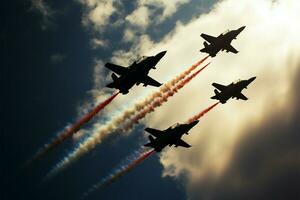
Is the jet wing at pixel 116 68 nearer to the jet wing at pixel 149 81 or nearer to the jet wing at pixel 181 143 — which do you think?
the jet wing at pixel 149 81

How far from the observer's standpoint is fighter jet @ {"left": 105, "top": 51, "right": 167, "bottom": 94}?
79812 millimetres

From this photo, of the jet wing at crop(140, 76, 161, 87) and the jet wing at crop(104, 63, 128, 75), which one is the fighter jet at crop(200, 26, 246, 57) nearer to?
the jet wing at crop(140, 76, 161, 87)

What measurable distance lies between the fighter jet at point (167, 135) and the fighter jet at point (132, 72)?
11169 millimetres

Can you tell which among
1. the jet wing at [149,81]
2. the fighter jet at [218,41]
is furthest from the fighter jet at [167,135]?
the fighter jet at [218,41]

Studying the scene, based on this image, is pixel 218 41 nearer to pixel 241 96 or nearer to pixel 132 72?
pixel 241 96

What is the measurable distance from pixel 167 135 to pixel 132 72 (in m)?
15.2

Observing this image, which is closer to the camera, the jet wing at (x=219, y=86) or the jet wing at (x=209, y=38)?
the jet wing at (x=209, y=38)

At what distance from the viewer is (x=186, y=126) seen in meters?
85.1

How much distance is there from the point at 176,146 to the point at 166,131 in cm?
471

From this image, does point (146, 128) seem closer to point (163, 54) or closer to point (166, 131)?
point (166, 131)

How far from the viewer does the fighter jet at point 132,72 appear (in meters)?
79.8

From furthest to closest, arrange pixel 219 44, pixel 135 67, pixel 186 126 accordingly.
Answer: pixel 219 44 < pixel 186 126 < pixel 135 67

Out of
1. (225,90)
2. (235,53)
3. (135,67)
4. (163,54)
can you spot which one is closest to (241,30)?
(235,53)

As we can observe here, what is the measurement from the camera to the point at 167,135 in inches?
3342
